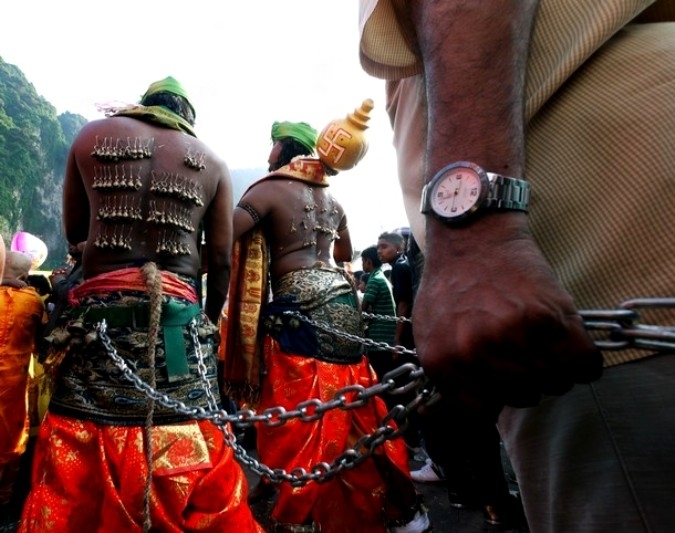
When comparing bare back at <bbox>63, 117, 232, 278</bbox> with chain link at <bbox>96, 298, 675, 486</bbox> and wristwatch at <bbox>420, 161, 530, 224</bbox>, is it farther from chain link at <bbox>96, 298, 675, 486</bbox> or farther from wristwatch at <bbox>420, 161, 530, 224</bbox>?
wristwatch at <bbox>420, 161, 530, 224</bbox>

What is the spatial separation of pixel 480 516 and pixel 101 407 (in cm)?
240

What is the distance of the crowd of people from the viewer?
1.93 feet

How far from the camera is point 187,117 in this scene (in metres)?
2.42

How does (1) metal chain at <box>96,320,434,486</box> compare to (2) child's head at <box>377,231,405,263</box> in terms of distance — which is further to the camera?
(2) child's head at <box>377,231,405,263</box>

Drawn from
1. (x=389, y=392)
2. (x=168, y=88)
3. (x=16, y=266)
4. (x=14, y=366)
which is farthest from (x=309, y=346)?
(x=16, y=266)

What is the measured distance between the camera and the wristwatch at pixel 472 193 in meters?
0.58

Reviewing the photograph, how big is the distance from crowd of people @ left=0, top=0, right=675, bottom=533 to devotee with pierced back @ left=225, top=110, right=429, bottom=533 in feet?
0.04

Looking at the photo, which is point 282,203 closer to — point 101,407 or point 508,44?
point 101,407

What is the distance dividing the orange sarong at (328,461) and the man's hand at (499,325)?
1946 mm

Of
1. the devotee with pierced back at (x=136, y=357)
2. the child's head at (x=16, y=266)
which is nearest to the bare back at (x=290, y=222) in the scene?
the devotee with pierced back at (x=136, y=357)

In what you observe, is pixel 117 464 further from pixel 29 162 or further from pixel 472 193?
pixel 29 162

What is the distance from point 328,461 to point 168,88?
6.73ft

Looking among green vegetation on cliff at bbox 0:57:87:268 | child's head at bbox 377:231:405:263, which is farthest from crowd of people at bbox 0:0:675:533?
green vegetation on cliff at bbox 0:57:87:268

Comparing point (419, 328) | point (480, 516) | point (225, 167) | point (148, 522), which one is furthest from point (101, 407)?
point (480, 516)
